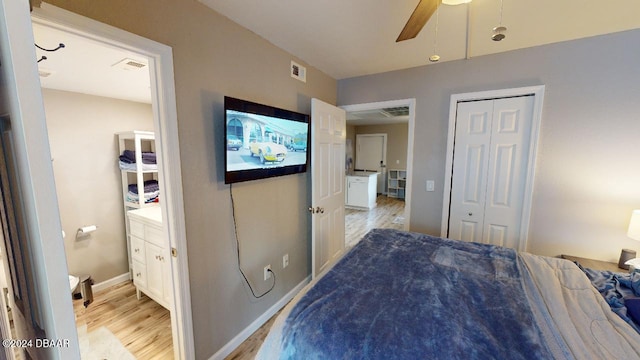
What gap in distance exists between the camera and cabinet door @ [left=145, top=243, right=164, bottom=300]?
2.09 metres

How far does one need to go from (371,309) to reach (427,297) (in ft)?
1.02

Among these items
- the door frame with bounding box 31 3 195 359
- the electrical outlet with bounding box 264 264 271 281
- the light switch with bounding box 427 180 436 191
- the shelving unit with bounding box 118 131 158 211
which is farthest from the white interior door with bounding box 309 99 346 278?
the shelving unit with bounding box 118 131 158 211

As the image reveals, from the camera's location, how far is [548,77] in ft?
6.70

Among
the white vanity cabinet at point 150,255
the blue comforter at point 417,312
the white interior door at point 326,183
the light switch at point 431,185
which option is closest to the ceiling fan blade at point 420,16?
the white interior door at point 326,183

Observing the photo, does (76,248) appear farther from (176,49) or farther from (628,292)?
(628,292)

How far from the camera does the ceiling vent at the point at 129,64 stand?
1.69m

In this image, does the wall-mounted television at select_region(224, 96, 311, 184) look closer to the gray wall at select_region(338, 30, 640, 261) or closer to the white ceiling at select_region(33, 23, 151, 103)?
the white ceiling at select_region(33, 23, 151, 103)

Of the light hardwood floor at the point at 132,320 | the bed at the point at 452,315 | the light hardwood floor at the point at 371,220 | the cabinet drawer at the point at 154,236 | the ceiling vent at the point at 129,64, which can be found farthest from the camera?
the light hardwood floor at the point at 371,220

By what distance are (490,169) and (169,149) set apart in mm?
2659

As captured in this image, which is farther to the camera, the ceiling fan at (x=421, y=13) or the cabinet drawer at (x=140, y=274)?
the cabinet drawer at (x=140, y=274)

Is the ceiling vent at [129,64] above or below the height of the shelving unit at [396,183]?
above

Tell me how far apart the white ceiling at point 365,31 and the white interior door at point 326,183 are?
23.4 inches

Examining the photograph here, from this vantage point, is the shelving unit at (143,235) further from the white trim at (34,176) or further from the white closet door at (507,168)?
the white closet door at (507,168)

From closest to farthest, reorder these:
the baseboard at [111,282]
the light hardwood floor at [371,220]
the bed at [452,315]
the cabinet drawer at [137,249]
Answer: the bed at [452,315] → the cabinet drawer at [137,249] → the baseboard at [111,282] → the light hardwood floor at [371,220]
